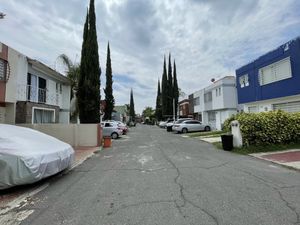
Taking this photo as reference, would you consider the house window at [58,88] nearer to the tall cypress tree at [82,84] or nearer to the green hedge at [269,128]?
the tall cypress tree at [82,84]

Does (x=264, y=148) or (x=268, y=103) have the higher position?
(x=268, y=103)

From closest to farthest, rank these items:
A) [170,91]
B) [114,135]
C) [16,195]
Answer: [16,195], [114,135], [170,91]

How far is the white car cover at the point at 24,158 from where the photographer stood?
6.91 meters

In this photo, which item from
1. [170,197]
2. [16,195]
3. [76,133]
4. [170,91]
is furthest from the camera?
[170,91]

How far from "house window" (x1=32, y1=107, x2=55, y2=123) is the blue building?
1771cm

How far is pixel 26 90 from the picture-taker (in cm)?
1872

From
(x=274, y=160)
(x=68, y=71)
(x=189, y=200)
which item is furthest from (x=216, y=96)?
(x=189, y=200)

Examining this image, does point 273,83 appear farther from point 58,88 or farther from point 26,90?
point 58,88

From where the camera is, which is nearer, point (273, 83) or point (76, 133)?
point (76, 133)

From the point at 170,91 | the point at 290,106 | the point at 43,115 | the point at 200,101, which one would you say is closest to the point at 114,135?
the point at 43,115

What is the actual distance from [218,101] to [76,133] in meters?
21.0

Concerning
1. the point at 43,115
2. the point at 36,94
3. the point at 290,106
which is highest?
the point at 36,94

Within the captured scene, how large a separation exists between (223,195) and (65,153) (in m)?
5.50

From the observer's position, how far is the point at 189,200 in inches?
237
